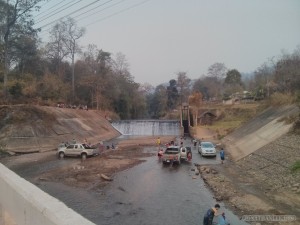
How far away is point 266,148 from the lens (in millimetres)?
34000

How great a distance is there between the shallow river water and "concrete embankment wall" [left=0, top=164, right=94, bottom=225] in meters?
13.4

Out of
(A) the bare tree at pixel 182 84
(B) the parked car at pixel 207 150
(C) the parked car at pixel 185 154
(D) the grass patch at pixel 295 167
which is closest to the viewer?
(D) the grass patch at pixel 295 167

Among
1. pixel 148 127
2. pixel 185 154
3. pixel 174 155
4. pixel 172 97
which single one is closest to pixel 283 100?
pixel 185 154

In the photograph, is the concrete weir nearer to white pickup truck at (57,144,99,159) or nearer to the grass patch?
white pickup truck at (57,144,99,159)

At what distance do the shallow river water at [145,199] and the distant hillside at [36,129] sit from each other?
12.6 m

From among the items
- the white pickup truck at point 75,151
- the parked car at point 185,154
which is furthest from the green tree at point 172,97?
the parked car at point 185,154

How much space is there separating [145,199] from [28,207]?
64.9 feet

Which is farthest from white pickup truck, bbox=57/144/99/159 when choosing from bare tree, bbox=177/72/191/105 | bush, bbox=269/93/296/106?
bare tree, bbox=177/72/191/105

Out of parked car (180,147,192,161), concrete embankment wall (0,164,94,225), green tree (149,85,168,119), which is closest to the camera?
concrete embankment wall (0,164,94,225)

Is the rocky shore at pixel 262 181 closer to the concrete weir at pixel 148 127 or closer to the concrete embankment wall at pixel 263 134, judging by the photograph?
the concrete embankment wall at pixel 263 134

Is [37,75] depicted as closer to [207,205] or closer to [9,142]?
[9,142]

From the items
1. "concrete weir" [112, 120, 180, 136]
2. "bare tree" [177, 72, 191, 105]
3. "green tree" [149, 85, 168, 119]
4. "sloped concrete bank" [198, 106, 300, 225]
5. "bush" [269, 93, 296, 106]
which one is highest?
"bare tree" [177, 72, 191, 105]

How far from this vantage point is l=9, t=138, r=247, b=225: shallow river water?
20.2 m

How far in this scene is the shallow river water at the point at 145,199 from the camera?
20188 mm
